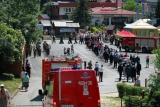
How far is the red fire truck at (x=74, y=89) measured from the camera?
64.4 feet

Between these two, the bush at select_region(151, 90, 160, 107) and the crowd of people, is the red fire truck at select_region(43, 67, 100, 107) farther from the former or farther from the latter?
the crowd of people

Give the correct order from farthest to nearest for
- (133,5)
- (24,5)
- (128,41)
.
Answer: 1. (133,5)
2. (128,41)
3. (24,5)

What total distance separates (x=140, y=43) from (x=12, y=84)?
110ft

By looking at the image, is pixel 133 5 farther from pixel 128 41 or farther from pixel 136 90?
pixel 136 90

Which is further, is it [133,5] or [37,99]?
[133,5]

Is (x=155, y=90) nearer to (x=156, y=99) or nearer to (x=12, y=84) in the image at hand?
(x=156, y=99)

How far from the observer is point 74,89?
19.7 meters

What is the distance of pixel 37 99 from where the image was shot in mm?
29984

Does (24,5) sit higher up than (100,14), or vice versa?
(24,5)

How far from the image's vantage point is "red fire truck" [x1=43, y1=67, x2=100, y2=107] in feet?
64.4

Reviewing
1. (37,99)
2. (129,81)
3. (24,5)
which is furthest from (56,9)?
(37,99)

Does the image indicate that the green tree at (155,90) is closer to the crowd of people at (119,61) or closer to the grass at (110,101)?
the grass at (110,101)

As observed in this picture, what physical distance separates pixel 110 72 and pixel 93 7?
90577 millimetres

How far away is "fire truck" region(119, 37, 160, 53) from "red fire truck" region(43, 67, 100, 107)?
4677 cm
